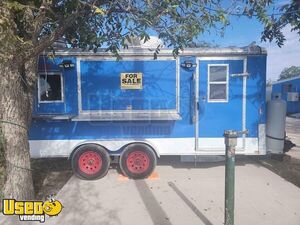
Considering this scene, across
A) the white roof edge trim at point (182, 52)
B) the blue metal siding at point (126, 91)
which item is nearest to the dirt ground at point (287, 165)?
the white roof edge trim at point (182, 52)

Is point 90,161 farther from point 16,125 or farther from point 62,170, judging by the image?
point 16,125

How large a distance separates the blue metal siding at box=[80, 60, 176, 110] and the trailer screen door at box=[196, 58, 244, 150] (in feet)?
2.21

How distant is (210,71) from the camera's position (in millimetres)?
7164

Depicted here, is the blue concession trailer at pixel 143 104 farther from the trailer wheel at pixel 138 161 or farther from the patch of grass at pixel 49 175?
the patch of grass at pixel 49 175

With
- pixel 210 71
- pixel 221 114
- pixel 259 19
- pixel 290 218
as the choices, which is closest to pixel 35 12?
pixel 259 19

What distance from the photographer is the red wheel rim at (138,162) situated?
7.08 meters

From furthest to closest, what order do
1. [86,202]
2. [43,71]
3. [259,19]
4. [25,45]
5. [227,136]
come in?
[43,71], [86,202], [259,19], [25,45], [227,136]

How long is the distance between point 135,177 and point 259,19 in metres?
4.00

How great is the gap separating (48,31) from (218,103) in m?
3.75

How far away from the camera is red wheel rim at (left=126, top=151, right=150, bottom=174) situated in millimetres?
7078

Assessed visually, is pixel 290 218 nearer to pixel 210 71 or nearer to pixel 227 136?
pixel 227 136

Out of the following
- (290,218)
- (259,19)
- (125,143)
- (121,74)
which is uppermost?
(259,19)

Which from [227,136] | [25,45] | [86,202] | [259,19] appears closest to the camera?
[227,136]

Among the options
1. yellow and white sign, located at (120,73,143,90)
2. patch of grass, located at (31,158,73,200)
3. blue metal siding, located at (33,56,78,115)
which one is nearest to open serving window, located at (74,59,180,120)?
yellow and white sign, located at (120,73,143,90)
